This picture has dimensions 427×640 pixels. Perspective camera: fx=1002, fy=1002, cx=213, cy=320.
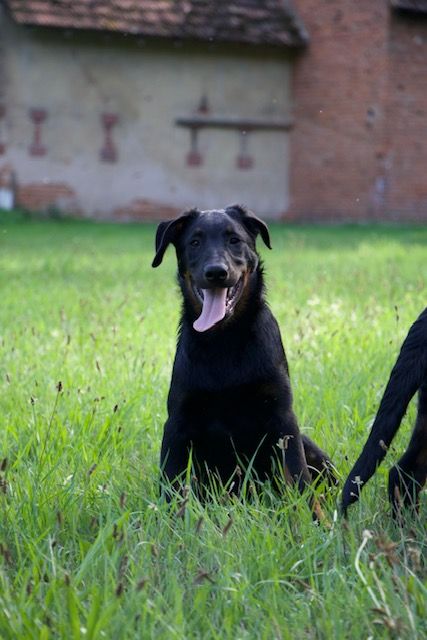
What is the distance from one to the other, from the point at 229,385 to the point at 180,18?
19.9 m

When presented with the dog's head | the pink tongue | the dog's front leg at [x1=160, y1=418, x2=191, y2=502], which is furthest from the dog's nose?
the dog's front leg at [x1=160, y1=418, x2=191, y2=502]

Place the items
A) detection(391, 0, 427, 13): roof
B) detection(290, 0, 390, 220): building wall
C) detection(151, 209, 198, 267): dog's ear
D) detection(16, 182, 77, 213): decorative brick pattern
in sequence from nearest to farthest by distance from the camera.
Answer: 1. detection(151, 209, 198, 267): dog's ear
2. detection(391, 0, 427, 13): roof
3. detection(16, 182, 77, 213): decorative brick pattern
4. detection(290, 0, 390, 220): building wall

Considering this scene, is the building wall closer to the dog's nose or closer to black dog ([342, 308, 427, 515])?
the dog's nose

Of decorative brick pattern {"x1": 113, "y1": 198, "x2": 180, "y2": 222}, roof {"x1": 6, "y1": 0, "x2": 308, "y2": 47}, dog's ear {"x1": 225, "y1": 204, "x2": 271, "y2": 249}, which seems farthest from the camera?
decorative brick pattern {"x1": 113, "y1": 198, "x2": 180, "y2": 222}

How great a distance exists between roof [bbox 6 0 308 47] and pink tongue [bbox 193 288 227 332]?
18.5 metres

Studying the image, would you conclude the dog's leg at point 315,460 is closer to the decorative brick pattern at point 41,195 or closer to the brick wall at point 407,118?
the decorative brick pattern at point 41,195

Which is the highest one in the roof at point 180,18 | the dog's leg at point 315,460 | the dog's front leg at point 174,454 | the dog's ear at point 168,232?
the roof at point 180,18

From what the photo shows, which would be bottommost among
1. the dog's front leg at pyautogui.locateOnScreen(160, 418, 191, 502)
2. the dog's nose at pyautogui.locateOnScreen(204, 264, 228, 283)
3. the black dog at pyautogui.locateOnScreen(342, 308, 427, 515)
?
the dog's front leg at pyautogui.locateOnScreen(160, 418, 191, 502)

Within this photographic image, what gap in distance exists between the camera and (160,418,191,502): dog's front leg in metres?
3.48

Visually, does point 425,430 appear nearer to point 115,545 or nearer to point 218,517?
point 218,517

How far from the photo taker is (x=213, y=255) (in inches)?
145

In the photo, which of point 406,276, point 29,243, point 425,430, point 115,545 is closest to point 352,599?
point 115,545

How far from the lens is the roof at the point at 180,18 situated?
69.7 feet

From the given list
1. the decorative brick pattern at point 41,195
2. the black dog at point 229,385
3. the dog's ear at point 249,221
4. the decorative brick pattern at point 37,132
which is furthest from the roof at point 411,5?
the black dog at point 229,385
